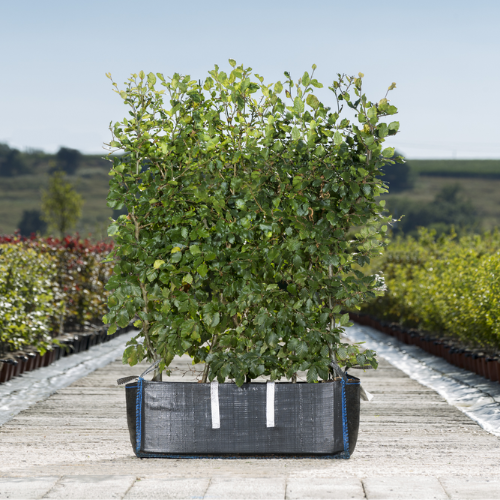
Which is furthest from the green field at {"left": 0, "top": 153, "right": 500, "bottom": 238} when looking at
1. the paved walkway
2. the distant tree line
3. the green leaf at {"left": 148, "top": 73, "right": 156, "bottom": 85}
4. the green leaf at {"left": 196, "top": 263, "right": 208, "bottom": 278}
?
the green leaf at {"left": 196, "top": 263, "right": 208, "bottom": 278}

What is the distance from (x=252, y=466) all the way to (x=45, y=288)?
7.14 meters

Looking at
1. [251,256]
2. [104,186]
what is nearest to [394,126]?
[251,256]

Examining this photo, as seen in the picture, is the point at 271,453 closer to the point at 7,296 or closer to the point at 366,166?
the point at 366,166

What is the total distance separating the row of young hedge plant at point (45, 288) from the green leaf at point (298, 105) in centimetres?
475

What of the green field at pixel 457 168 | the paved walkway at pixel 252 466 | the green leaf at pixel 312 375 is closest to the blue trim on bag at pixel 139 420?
the paved walkway at pixel 252 466

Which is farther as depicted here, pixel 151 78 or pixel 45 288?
pixel 45 288

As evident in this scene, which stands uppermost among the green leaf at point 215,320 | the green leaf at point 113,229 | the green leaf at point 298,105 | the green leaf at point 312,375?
the green leaf at point 298,105

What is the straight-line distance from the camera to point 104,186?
426ft

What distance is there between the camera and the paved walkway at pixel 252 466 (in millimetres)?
3219

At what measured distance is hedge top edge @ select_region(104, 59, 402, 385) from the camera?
398cm

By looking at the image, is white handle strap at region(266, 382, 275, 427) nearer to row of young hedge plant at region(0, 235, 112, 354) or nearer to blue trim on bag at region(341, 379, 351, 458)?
blue trim on bag at region(341, 379, 351, 458)

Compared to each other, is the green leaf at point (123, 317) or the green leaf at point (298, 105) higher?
the green leaf at point (298, 105)

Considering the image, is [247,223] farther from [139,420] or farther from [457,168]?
[457,168]

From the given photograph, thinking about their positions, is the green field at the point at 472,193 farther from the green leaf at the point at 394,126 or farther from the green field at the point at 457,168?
the green leaf at the point at 394,126
